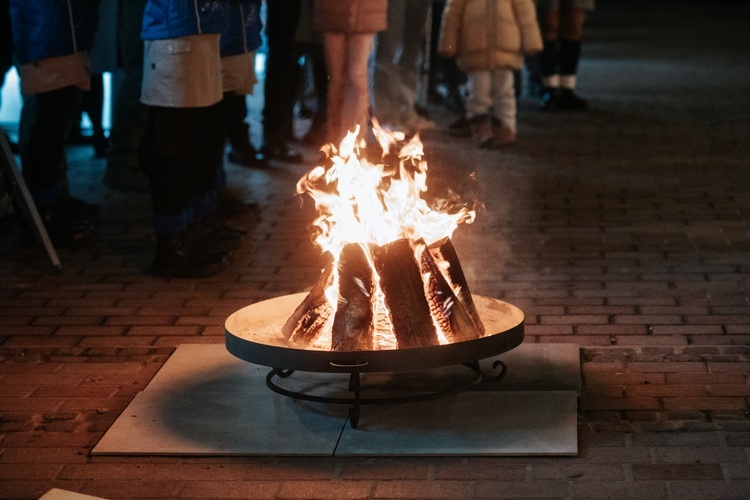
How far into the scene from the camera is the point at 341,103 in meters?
8.54

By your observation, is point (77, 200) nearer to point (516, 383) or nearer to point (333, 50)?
point (333, 50)

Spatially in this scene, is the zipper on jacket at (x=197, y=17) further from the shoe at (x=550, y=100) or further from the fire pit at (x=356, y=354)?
the shoe at (x=550, y=100)

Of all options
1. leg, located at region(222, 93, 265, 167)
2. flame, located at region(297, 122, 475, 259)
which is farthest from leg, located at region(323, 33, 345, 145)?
flame, located at region(297, 122, 475, 259)

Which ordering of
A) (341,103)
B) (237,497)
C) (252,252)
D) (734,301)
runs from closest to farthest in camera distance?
(237,497) → (734,301) → (252,252) → (341,103)

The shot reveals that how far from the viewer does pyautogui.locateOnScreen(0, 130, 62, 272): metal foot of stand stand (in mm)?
6629

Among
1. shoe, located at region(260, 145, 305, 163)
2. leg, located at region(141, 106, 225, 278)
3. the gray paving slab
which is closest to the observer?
the gray paving slab

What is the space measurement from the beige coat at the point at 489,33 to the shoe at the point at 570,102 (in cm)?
269

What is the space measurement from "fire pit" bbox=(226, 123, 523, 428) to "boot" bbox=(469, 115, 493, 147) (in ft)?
18.6

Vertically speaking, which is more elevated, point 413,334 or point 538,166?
point 413,334

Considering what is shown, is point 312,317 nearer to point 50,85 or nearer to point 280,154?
point 50,85

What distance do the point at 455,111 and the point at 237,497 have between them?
896 cm

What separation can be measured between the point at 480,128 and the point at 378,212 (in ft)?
20.0

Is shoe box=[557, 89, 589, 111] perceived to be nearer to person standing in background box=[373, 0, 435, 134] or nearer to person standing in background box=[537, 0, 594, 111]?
person standing in background box=[537, 0, 594, 111]

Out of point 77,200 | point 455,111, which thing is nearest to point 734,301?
point 77,200
